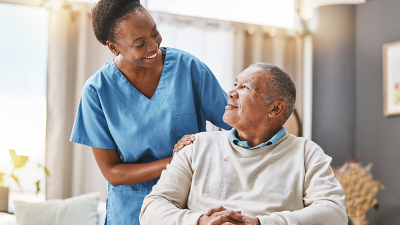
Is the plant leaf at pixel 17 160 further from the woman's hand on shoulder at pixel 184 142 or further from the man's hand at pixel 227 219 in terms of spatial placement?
the man's hand at pixel 227 219

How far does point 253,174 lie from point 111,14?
74cm

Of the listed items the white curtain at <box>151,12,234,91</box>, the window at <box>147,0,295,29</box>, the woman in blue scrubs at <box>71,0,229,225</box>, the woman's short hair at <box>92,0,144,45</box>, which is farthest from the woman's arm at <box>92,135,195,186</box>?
the window at <box>147,0,295,29</box>

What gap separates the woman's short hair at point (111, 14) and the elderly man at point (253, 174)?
0.48 metres

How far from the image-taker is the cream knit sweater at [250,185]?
3.54 feet

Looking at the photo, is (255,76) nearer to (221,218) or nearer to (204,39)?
(221,218)

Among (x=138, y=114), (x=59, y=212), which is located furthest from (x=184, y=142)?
(x=59, y=212)

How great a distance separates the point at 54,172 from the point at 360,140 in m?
2.98

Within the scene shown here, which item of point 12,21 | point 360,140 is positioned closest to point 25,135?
point 12,21

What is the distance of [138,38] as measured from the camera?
1.29 m

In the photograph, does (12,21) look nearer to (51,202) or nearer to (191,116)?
(51,202)

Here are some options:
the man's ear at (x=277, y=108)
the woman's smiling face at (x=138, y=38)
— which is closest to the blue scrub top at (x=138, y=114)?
the woman's smiling face at (x=138, y=38)

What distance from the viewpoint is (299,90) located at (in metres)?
4.05

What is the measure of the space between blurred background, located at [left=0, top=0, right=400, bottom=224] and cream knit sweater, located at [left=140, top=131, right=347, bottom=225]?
2207mm

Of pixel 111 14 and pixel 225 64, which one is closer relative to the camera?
pixel 111 14
